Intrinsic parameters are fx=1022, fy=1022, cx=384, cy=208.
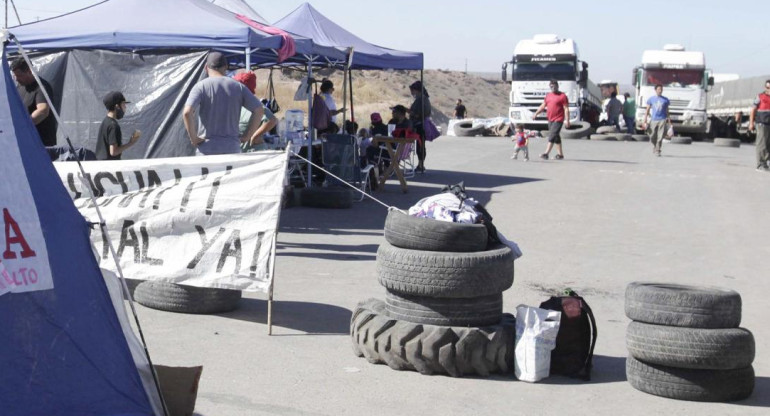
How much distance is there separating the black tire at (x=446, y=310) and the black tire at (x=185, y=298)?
179 cm

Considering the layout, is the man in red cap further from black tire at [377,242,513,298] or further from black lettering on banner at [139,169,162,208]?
black tire at [377,242,513,298]

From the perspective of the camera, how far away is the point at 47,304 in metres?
4.67

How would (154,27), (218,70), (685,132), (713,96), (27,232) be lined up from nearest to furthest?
(27,232) → (218,70) → (154,27) → (685,132) → (713,96)

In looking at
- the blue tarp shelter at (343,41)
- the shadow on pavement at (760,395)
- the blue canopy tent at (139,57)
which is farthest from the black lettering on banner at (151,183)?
the blue tarp shelter at (343,41)

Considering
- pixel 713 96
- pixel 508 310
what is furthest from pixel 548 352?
pixel 713 96

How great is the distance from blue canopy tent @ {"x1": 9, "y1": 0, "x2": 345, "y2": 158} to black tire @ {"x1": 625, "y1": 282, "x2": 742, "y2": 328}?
24.3 ft

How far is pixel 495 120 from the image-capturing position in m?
41.0

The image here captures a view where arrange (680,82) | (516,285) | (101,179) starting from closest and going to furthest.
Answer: (101,179) < (516,285) < (680,82)

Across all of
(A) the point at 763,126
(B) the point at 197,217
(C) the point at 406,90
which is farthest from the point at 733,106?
(C) the point at 406,90

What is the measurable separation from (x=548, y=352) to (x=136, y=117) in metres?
8.07

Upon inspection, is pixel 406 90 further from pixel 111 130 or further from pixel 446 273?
pixel 446 273

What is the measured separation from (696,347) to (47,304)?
3514 mm

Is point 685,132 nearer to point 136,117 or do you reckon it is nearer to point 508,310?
point 136,117

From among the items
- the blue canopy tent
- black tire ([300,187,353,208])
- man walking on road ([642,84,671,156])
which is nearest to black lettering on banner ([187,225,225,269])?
the blue canopy tent
